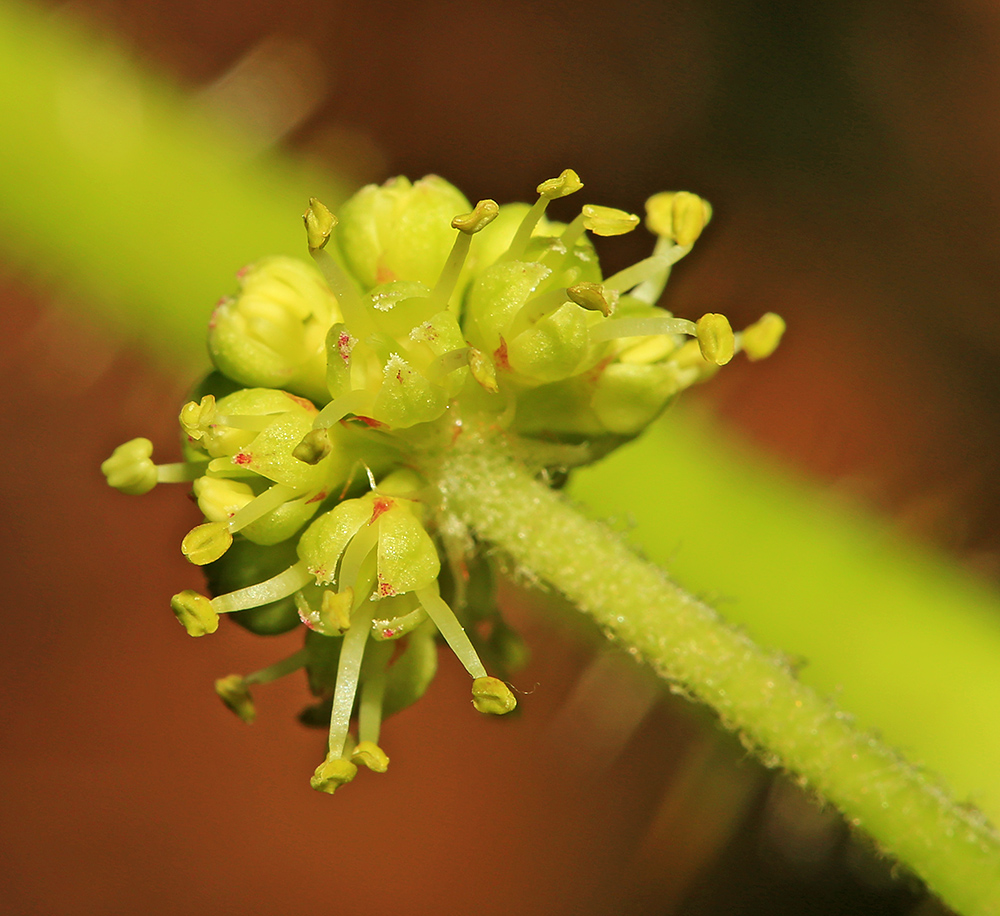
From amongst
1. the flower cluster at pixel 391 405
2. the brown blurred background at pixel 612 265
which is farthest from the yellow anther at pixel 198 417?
the brown blurred background at pixel 612 265

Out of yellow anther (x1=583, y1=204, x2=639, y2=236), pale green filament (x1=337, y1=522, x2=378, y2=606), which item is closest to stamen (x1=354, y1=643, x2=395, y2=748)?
pale green filament (x1=337, y1=522, x2=378, y2=606)

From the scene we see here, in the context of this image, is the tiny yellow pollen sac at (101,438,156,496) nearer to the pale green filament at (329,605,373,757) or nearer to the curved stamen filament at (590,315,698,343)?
the pale green filament at (329,605,373,757)

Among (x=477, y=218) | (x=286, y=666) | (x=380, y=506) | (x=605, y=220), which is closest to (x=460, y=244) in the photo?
(x=477, y=218)

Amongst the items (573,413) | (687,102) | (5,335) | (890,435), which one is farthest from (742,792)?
(5,335)

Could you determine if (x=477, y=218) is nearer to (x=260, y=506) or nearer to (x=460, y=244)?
(x=460, y=244)

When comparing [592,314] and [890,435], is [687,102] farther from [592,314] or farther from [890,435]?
[592,314]

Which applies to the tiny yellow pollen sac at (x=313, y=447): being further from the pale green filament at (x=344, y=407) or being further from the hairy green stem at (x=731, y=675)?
the hairy green stem at (x=731, y=675)
